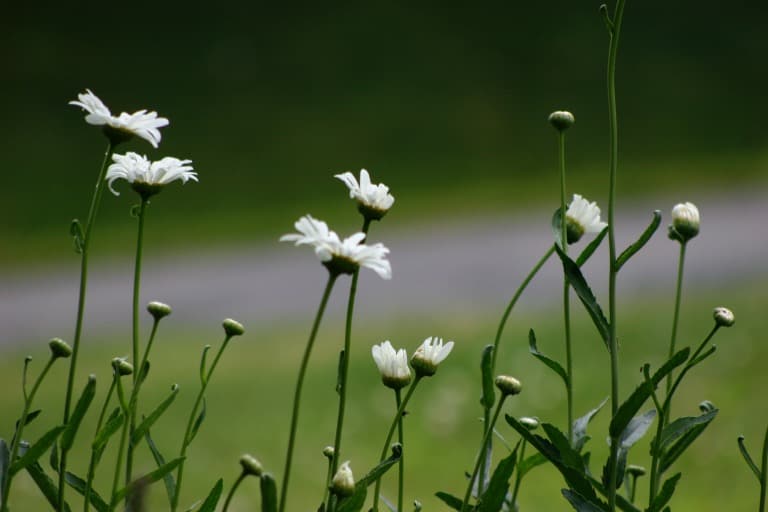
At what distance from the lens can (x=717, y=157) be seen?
8.29m

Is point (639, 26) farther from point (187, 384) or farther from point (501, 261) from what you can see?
point (187, 384)

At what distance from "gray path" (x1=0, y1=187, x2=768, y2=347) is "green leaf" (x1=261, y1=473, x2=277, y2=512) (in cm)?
458

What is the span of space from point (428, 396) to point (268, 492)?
3308 mm

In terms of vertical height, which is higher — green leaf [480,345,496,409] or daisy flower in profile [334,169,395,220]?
daisy flower in profile [334,169,395,220]

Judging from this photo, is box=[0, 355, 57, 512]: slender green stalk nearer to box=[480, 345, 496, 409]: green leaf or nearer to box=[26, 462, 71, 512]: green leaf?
box=[26, 462, 71, 512]: green leaf

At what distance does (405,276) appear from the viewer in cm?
617

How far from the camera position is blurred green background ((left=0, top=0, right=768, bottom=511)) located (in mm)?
7180

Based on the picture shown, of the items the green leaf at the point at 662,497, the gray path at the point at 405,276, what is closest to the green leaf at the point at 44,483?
the green leaf at the point at 662,497

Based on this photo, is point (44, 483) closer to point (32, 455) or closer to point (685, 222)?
point (32, 455)

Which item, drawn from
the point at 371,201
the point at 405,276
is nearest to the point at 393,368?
the point at 371,201

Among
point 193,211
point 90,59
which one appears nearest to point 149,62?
point 90,59

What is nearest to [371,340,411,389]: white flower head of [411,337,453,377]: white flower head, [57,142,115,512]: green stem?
[411,337,453,377]: white flower head

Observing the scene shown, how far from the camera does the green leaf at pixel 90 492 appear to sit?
75cm

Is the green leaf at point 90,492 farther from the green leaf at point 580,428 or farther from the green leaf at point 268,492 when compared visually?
the green leaf at point 580,428
